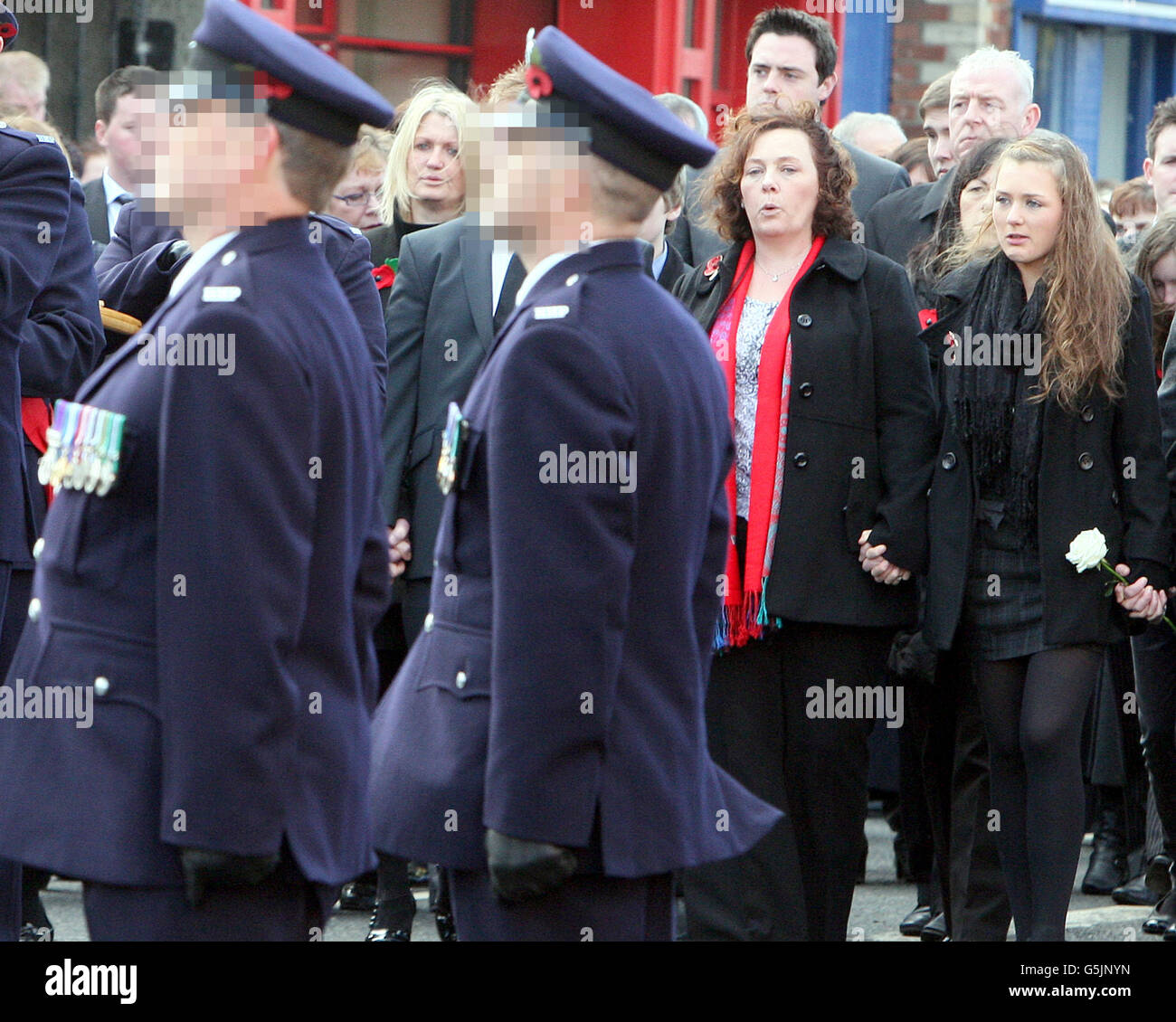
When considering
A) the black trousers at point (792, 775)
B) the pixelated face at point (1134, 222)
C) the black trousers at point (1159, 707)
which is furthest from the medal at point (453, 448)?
the pixelated face at point (1134, 222)

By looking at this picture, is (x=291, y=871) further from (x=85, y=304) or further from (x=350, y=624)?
(x=85, y=304)

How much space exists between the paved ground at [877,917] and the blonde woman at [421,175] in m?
1.95

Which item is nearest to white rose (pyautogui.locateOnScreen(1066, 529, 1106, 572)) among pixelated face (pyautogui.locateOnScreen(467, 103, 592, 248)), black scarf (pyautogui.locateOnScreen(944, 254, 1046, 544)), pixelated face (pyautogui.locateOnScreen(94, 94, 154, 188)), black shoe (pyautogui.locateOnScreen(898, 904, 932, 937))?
black scarf (pyautogui.locateOnScreen(944, 254, 1046, 544))

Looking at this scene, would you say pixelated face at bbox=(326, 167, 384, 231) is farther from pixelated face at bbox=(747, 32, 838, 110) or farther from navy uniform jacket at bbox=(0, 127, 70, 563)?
navy uniform jacket at bbox=(0, 127, 70, 563)

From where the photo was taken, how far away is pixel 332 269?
5480 mm

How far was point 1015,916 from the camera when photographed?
521 centimetres

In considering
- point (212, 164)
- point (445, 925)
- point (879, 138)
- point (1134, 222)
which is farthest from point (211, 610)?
point (879, 138)

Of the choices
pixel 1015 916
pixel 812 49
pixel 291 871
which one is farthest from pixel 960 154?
Answer: pixel 291 871

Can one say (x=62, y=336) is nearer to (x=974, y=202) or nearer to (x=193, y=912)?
(x=193, y=912)

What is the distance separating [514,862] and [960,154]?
15.3 feet

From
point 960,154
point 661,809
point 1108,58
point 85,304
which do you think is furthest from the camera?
point 1108,58

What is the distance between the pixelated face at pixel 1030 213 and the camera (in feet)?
17.5

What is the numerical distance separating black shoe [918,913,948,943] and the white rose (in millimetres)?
1285

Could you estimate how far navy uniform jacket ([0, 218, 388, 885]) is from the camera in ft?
9.01
